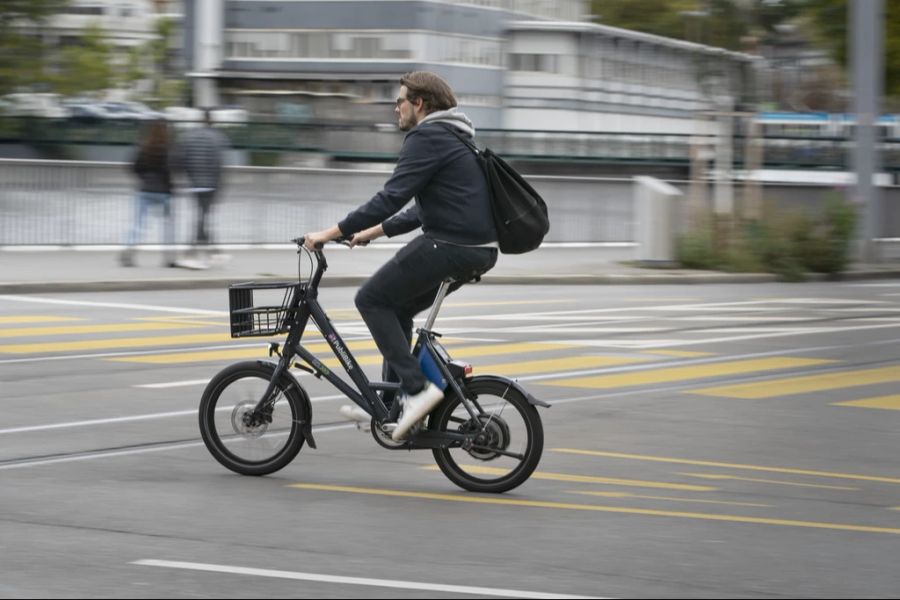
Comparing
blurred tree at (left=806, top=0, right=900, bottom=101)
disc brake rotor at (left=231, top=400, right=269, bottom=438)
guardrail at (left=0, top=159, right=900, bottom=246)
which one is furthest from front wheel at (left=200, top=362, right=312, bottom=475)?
blurred tree at (left=806, top=0, right=900, bottom=101)

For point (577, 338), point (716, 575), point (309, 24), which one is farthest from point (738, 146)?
point (309, 24)

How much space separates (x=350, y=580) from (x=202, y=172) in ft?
53.2

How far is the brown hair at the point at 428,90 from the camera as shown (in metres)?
7.47

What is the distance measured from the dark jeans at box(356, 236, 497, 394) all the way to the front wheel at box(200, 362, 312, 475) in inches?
22.9

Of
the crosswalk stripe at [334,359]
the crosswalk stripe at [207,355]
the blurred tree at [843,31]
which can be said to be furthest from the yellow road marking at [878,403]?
the blurred tree at [843,31]

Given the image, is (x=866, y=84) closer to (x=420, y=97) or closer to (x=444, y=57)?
(x=420, y=97)

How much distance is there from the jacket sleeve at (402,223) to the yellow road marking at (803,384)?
4156 millimetres

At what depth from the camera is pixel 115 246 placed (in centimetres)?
2423

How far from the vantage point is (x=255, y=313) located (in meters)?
7.67

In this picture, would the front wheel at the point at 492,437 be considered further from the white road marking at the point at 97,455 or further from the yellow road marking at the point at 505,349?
the yellow road marking at the point at 505,349

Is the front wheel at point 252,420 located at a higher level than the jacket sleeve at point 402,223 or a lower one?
lower

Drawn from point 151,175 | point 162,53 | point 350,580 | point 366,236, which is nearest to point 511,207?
point 366,236

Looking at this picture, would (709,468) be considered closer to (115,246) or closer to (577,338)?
(577,338)

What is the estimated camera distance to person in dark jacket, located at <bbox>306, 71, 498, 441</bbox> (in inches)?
291
